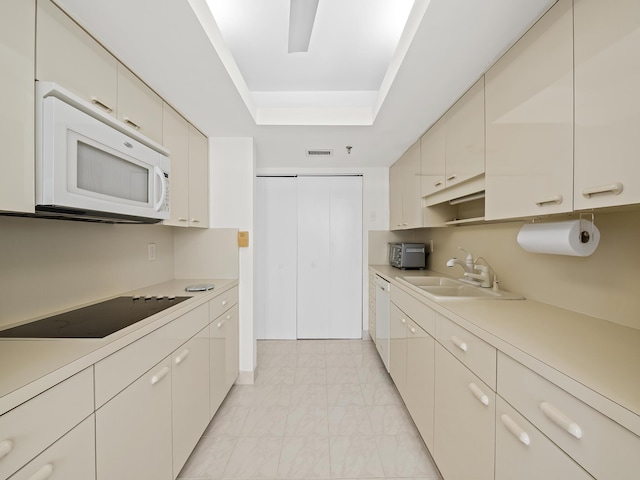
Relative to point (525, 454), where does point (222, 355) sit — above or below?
below

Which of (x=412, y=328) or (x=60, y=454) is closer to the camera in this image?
(x=60, y=454)

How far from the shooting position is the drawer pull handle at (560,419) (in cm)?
62

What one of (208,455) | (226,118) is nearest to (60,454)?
(208,455)

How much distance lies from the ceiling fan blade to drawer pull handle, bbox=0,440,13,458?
5.54ft

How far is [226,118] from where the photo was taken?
1.97 metres

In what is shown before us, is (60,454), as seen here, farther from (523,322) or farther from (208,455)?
(523,322)

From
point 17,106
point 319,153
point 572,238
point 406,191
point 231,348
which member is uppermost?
point 319,153

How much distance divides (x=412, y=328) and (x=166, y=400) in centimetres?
146

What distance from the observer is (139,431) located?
1.03 meters

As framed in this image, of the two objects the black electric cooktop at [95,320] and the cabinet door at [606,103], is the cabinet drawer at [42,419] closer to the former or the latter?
the black electric cooktop at [95,320]

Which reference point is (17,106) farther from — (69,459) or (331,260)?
(331,260)

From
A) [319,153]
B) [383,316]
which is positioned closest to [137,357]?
[383,316]

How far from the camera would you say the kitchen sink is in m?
1.47

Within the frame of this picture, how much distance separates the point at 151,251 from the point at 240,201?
814mm
